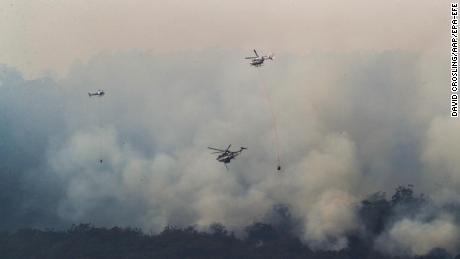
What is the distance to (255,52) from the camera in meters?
172

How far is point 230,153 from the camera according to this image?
191500mm

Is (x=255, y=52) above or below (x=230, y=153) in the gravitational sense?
above

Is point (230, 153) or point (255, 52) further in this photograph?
point (230, 153)

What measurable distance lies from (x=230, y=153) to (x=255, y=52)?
36.4 metres
